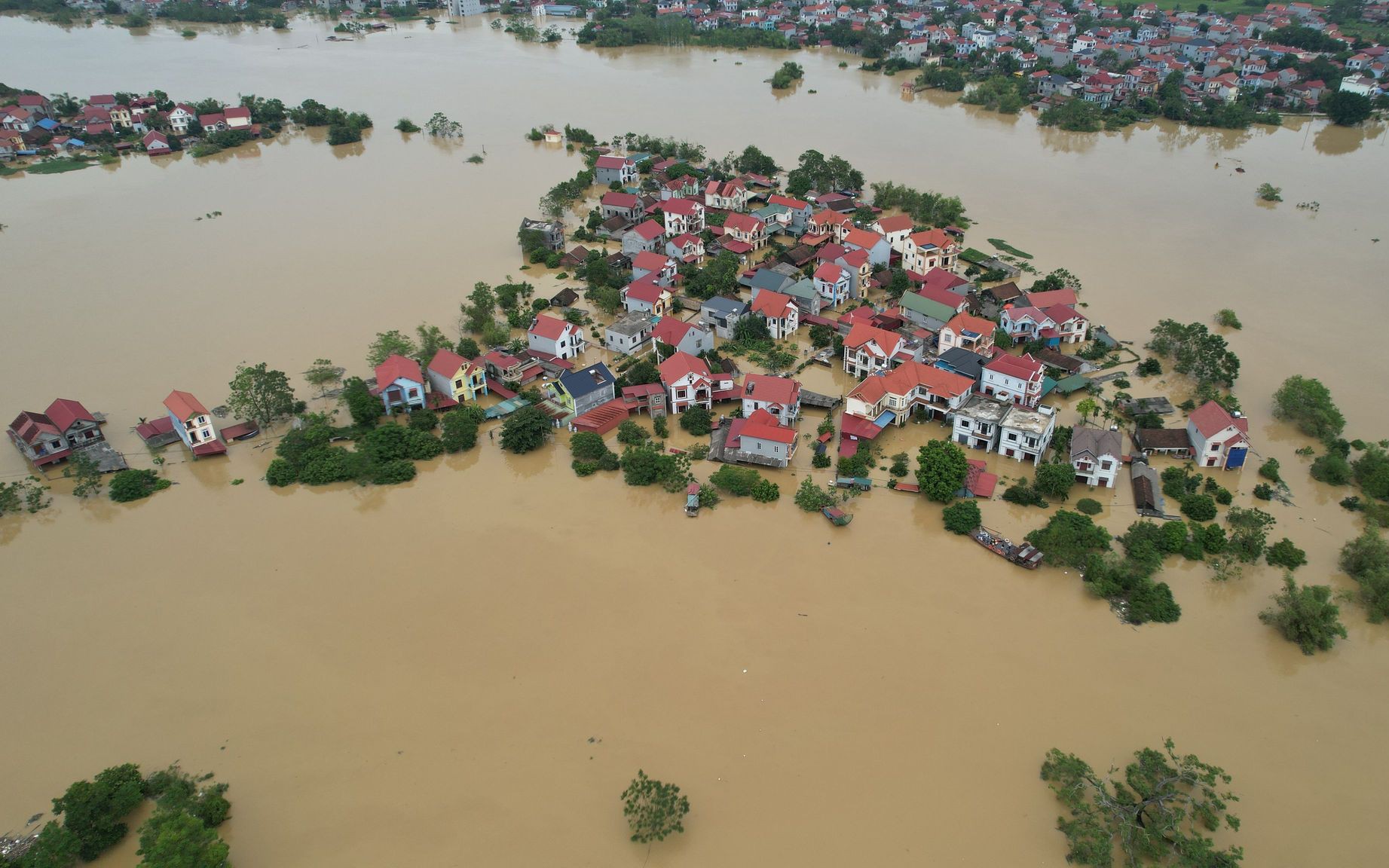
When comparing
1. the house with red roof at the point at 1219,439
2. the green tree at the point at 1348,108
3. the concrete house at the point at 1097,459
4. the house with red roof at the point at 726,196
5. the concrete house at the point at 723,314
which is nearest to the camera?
the concrete house at the point at 1097,459

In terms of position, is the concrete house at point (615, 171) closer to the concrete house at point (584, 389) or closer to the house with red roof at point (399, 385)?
the concrete house at point (584, 389)

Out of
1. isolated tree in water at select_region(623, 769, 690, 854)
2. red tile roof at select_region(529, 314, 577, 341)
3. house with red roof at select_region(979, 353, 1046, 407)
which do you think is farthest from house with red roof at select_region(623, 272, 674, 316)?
isolated tree in water at select_region(623, 769, 690, 854)

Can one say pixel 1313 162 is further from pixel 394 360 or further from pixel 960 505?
pixel 394 360

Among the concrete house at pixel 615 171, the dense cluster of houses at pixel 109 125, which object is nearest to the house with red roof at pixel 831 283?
the concrete house at pixel 615 171

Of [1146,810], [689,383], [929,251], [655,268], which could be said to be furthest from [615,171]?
[1146,810]

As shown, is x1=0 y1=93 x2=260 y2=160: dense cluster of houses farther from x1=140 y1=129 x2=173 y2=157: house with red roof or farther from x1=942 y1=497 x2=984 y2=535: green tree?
x1=942 y1=497 x2=984 y2=535: green tree
